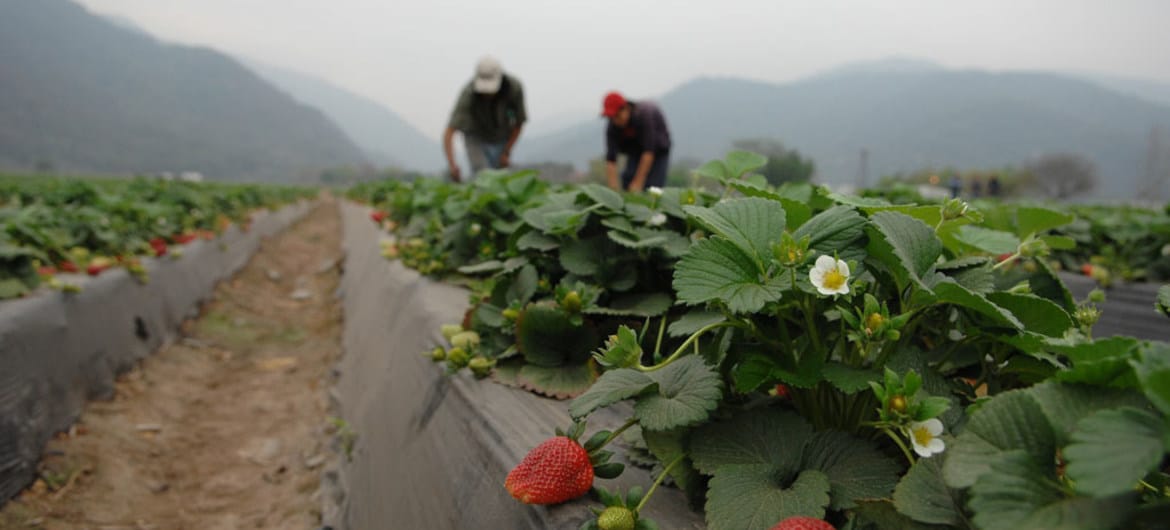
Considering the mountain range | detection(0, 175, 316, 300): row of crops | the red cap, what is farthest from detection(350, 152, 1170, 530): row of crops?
the mountain range

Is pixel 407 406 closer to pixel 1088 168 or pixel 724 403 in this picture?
pixel 724 403

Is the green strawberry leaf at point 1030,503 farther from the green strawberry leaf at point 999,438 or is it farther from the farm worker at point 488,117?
the farm worker at point 488,117

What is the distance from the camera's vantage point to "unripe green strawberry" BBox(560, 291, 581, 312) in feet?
4.98

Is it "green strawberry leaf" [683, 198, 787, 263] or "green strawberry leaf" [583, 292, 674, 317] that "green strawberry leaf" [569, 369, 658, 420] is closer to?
"green strawberry leaf" [683, 198, 787, 263]

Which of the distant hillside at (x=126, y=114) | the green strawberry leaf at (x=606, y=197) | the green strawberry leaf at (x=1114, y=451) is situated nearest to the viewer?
the green strawberry leaf at (x=1114, y=451)

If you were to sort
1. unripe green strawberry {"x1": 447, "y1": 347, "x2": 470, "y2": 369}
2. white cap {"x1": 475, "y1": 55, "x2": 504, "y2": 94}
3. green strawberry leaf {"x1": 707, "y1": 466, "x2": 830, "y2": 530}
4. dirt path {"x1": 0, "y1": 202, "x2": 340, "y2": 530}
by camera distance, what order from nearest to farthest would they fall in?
green strawberry leaf {"x1": 707, "y1": 466, "x2": 830, "y2": 530} < unripe green strawberry {"x1": 447, "y1": 347, "x2": 470, "y2": 369} < dirt path {"x1": 0, "y1": 202, "x2": 340, "y2": 530} < white cap {"x1": 475, "y1": 55, "x2": 504, "y2": 94}

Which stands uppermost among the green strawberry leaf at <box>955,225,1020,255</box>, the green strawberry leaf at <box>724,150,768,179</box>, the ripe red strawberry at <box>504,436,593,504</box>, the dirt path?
the green strawberry leaf at <box>724,150,768,179</box>

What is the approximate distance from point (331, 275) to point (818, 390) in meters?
6.81

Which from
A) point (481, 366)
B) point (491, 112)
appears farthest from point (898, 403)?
point (491, 112)

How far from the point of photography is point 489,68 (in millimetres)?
5676

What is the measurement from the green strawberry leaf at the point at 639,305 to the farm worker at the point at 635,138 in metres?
3.56

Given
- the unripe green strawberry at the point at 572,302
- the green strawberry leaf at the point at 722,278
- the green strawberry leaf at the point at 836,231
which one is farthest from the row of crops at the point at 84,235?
the green strawberry leaf at the point at 836,231

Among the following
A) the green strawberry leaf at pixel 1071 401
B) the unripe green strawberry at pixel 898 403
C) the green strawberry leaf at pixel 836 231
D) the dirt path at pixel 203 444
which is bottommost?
the dirt path at pixel 203 444

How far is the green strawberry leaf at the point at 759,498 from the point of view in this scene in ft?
2.75
